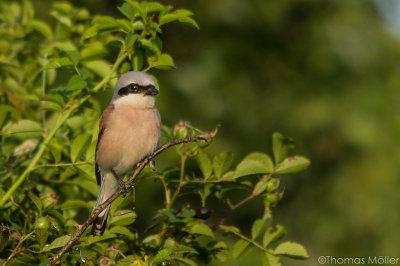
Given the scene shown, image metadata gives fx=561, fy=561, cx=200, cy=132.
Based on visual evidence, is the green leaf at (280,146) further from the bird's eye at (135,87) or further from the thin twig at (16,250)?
the thin twig at (16,250)

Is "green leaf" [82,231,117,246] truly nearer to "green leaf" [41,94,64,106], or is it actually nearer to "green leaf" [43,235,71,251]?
"green leaf" [43,235,71,251]

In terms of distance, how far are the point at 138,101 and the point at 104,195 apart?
2.12ft

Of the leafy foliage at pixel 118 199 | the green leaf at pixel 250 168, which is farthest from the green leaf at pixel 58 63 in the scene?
the green leaf at pixel 250 168

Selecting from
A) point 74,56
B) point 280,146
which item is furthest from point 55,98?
point 280,146

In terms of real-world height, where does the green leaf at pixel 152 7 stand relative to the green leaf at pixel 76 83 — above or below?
above

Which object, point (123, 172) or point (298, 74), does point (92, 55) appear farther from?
point (298, 74)

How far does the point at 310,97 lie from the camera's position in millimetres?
8812

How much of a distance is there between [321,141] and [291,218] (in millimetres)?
1293

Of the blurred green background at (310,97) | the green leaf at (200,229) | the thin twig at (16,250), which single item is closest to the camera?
the thin twig at (16,250)

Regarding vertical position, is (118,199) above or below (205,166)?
below

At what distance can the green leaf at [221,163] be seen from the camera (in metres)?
2.98

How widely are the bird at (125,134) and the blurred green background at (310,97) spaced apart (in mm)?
4071

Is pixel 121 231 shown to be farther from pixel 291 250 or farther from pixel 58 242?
pixel 291 250

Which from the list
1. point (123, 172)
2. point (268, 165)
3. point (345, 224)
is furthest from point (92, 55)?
point (345, 224)
